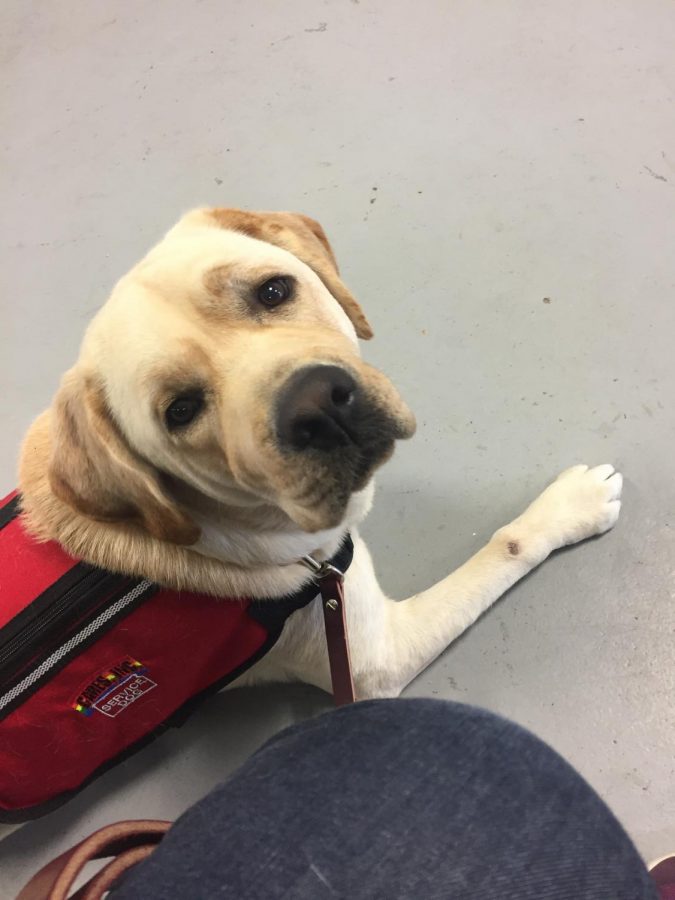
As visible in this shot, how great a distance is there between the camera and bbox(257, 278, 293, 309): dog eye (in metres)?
1.25

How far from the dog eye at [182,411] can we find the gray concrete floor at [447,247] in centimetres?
99

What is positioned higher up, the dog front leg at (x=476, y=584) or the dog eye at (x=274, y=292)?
the dog eye at (x=274, y=292)

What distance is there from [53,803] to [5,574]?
0.72m

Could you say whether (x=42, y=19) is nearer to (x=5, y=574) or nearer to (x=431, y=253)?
(x=431, y=253)

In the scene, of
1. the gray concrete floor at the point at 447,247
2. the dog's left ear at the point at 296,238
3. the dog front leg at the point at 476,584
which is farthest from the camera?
the gray concrete floor at the point at 447,247

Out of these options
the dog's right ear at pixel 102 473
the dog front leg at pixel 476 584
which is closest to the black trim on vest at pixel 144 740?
the dog front leg at pixel 476 584

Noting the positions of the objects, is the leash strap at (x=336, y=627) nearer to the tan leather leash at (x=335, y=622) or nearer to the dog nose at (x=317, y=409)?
the tan leather leash at (x=335, y=622)

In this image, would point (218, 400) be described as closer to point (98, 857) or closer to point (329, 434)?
point (329, 434)

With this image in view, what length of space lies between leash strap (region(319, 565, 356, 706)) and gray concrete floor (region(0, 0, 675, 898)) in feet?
1.54

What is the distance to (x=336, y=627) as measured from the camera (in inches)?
56.2

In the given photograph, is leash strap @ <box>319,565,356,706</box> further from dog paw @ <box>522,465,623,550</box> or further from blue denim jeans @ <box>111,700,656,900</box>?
dog paw @ <box>522,465,623,550</box>

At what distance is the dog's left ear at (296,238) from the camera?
141 centimetres

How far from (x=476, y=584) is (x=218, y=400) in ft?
3.34

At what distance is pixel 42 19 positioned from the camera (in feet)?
10.6
